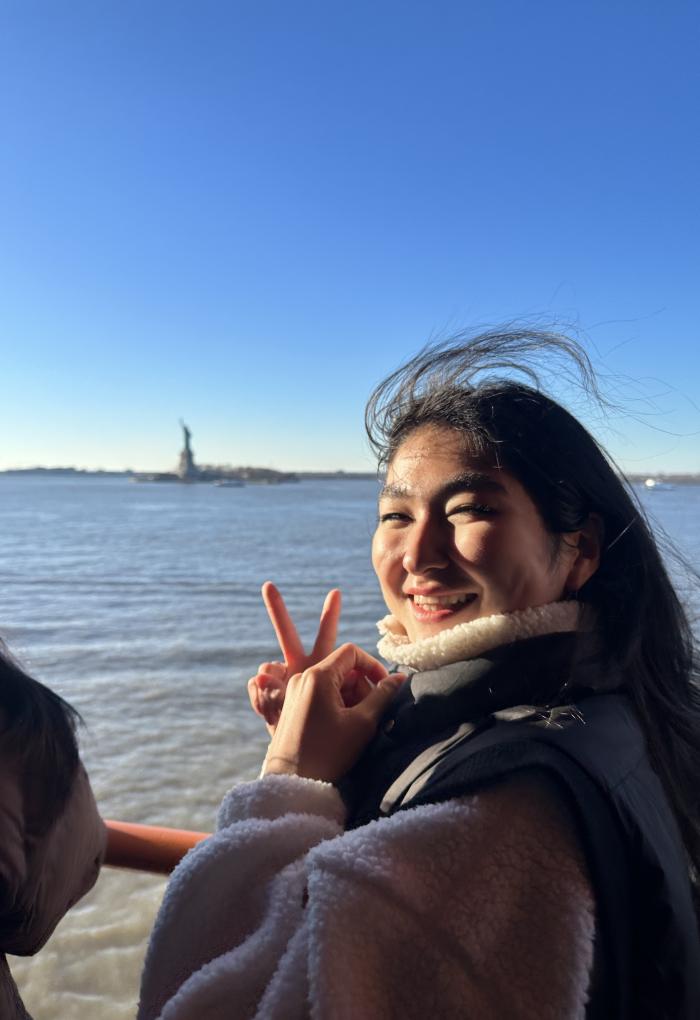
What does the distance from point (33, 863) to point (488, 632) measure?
0.78 m

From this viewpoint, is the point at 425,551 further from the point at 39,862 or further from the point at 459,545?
the point at 39,862

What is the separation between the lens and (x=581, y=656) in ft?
3.24

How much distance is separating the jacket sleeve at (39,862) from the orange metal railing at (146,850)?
0.23 meters

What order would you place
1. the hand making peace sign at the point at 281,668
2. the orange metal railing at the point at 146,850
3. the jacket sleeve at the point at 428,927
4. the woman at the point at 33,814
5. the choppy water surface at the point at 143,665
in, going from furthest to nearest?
the choppy water surface at the point at 143,665 < the orange metal railing at the point at 146,850 < the hand making peace sign at the point at 281,668 < the woman at the point at 33,814 < the jacket sleeve at the point at 428,927

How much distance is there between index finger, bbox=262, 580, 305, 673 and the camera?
4.40 ft

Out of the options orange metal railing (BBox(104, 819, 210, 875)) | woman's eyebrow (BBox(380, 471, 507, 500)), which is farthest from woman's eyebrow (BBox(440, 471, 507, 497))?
orange metal railing (BBox(104, 819, 210, 875))

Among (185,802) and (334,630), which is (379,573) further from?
(185,802)

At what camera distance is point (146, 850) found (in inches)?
59.7

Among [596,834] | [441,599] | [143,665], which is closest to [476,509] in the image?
[441,599]

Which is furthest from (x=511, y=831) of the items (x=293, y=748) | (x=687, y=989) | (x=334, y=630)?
(x=334, y=630)

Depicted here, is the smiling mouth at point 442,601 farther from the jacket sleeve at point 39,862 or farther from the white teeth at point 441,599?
the jacket sleeve at point 39,862

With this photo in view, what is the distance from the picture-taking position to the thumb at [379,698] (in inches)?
43.0

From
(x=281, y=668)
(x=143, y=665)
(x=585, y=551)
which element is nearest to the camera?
(x=585, y=551)

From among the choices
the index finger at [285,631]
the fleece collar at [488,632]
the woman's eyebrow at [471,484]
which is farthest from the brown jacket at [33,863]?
the woman's eyebrow at [471,484]
